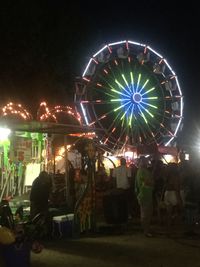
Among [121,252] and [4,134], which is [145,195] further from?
[4,134]

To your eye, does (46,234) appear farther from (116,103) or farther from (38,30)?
(116,103)

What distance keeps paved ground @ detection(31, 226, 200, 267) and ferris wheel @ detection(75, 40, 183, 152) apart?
40.2ft

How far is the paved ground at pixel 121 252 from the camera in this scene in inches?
371

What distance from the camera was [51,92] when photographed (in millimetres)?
19938

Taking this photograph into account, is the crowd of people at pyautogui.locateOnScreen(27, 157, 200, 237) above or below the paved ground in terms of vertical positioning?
above

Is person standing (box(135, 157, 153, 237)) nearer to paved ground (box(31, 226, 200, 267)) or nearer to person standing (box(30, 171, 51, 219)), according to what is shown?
paved ground (box(31, 226, 200, 267))

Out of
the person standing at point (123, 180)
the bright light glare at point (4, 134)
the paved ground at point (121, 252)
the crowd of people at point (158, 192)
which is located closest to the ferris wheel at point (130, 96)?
the crowd of people at point (158, 192)

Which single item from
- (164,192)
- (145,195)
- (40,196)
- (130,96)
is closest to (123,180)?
(164,192)

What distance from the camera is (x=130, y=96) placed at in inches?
1041

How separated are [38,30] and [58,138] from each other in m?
4.07

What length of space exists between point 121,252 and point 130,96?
16594 mm

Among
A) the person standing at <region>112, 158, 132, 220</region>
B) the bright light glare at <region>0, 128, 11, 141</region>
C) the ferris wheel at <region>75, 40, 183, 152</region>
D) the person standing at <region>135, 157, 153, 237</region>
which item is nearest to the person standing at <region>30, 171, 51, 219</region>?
the bright light glare at <region>0, 128, 11, 141</region>

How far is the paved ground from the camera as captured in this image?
941 cm

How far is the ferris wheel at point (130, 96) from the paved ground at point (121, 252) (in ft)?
40.2
